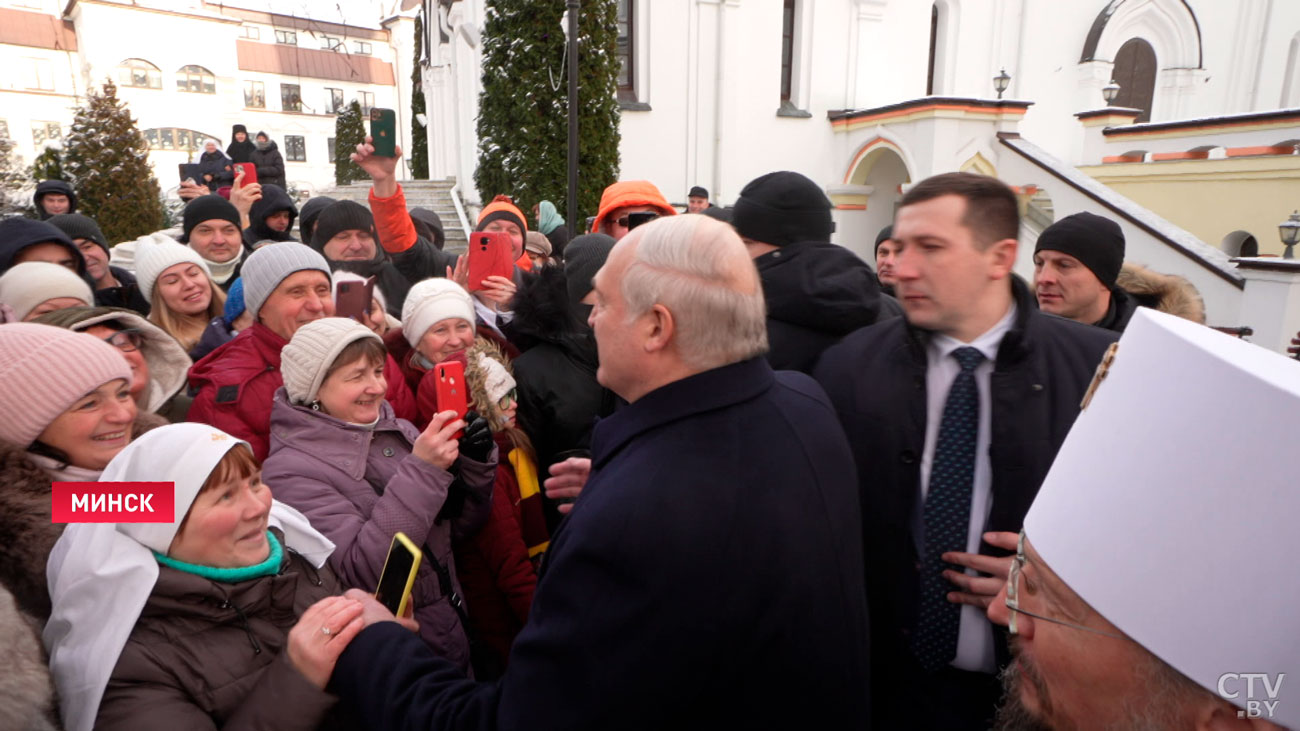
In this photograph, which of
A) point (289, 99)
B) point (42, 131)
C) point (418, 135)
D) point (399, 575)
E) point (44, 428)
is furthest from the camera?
point (289, 99)

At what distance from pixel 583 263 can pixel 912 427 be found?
6.03ft

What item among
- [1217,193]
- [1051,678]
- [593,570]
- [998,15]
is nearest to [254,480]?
[593,570]

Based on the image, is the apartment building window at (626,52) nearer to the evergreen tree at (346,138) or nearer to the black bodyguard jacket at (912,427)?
the black bodyguard jacket at (912,427)

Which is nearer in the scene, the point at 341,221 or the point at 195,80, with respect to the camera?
the point at 341,221

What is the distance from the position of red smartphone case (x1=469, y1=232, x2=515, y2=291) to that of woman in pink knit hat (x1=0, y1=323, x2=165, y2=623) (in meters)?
1.96

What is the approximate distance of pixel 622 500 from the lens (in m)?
1.29

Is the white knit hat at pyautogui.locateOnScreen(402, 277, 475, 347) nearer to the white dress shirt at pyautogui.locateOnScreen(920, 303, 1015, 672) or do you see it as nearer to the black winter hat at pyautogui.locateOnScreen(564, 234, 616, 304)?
the black winter hat at pyautogui.locateOnScreen(564, 234, 616, 304)

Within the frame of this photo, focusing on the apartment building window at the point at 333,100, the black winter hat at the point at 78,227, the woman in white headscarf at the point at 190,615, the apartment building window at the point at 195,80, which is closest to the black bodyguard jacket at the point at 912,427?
the woman in white headscarf at the point at 190,615

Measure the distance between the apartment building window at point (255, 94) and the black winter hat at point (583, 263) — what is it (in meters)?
41.6

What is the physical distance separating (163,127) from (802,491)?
41696 millimetres

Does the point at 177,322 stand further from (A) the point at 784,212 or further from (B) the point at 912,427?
(B) the point at 912,427

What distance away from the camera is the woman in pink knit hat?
1671mm

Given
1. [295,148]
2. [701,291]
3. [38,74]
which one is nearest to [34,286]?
[701,291]

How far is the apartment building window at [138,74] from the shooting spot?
109 ft
